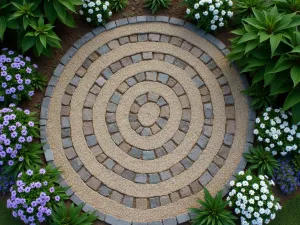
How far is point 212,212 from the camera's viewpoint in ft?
17.0

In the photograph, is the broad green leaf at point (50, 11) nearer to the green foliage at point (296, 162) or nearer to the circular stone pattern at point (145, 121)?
the circular stone pattern at point (145, 121)

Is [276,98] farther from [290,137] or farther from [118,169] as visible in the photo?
[118,169]

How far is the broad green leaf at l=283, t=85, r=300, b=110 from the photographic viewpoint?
216 inches

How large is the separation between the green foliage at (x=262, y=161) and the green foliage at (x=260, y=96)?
0.69 meters

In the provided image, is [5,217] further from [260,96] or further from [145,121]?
[260,96]

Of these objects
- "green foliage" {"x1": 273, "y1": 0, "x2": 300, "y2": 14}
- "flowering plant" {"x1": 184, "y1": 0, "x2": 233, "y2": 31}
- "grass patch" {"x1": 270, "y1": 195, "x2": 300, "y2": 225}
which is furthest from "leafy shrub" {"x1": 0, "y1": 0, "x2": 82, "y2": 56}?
"grass patch" {"x1": 270, "y1": 195, "x2": 300, "y2": 225}

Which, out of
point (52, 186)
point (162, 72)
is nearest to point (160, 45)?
point (162, 72)

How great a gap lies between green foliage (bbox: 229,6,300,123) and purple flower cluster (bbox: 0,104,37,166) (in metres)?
3.20

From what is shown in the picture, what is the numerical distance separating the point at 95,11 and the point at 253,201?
12.6 ft

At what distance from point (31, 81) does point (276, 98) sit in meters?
3.67

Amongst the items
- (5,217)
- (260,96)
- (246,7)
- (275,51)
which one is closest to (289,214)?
(260,96)

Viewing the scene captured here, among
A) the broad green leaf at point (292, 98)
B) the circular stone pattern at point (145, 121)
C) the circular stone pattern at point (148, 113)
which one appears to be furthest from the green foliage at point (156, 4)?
the broad green leaf at point (292, 98)

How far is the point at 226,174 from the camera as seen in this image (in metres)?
5.69

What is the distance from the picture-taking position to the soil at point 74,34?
620 centimetres
